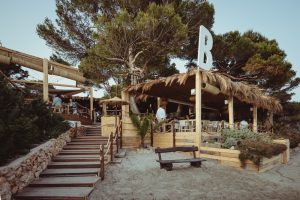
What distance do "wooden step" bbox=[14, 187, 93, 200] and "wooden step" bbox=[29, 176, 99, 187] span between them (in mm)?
160

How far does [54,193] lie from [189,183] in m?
3.21

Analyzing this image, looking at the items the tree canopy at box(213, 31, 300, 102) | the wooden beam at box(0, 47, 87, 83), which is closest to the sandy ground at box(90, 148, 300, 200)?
the wooden beam at box(0, 47, 87, 83)

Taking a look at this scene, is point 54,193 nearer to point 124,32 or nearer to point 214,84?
point 214,84

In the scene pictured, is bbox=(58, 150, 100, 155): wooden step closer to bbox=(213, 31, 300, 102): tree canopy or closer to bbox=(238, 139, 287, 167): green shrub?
bbox=(238, 139, 287, 167): green shrub

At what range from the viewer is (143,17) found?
14.4 meters

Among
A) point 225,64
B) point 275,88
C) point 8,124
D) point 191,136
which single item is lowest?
point 191,136

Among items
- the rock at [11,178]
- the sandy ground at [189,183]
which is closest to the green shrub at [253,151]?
the sandy ground at [189,183]

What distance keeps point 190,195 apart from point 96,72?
13378 mm

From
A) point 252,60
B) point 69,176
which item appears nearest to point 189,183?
point 69,176

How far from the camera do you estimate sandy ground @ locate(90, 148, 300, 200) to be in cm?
652

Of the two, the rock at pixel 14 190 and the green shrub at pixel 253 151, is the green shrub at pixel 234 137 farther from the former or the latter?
the rock at pixel 14 190

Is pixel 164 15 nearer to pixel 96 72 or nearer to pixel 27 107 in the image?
pixel 96 72

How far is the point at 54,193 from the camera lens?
6473 millimetres

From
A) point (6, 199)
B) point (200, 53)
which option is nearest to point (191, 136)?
point (200, 53)
